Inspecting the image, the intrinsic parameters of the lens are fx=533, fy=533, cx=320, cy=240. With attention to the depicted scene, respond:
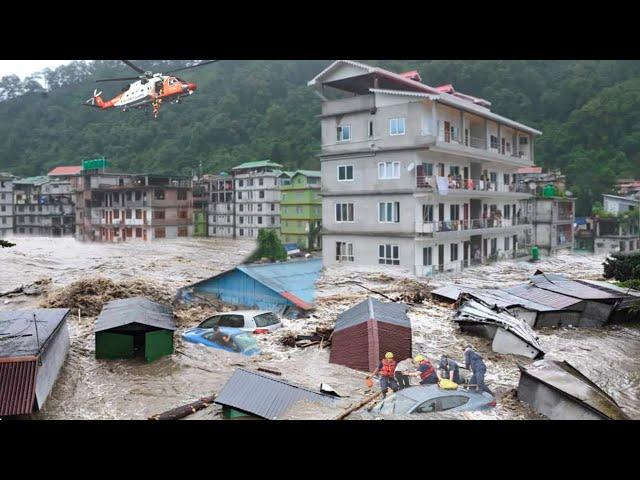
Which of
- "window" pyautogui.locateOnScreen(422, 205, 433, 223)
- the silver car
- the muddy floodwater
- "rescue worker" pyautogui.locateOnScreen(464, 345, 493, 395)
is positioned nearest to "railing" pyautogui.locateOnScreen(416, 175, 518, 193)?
"window" pyautogui.locateOnScreen(422, 205, 433, 223)

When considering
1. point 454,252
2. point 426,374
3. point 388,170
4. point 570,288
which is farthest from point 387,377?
point 454,252

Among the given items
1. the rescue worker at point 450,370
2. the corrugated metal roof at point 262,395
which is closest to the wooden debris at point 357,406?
the corrugated metal roof at point 262,395

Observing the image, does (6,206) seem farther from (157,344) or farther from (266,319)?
(266,319)

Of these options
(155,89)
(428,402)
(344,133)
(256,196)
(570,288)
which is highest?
(344,133)

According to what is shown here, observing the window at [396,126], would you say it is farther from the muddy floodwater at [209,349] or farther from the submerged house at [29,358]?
the submerged house at [29,358]

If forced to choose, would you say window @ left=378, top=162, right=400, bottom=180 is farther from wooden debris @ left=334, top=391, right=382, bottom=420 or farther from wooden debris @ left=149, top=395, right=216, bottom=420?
wooden debris @ left=149, top=395, right=216, bottom=420
